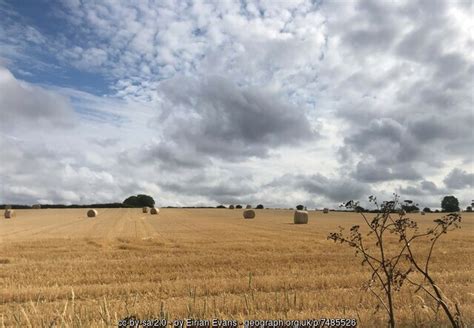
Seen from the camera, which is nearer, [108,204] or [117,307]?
[117,307]

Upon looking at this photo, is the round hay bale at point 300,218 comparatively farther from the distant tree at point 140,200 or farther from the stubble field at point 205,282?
the distant tree at point 140,200

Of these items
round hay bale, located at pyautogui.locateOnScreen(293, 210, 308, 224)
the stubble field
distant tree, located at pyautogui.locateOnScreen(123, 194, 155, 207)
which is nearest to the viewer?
the stubble field

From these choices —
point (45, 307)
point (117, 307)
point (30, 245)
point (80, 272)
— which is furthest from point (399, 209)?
point (30, 245)

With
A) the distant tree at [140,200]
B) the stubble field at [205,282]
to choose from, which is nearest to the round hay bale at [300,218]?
the stubble field at [205,282]

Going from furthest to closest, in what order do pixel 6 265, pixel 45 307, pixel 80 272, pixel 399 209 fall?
pixel 6 265 < pixel 80 272 < pixel 45 307 < pixel 399 209

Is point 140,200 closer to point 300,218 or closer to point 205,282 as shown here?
point 300,218

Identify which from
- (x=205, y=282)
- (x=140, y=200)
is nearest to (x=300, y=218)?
(x=205, y=282)

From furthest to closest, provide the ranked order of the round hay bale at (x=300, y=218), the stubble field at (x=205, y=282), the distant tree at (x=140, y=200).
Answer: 1. the distant tree at (x=140, y=200)
2. the round hay bale at (x=300, y=218)
3. the stubble field at (x=205, y=282)

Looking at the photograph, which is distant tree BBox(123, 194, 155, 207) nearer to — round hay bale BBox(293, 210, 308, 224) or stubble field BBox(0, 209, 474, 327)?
round hay bale BBox(293, 210, 308, 224)

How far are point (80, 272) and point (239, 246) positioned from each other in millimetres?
7781

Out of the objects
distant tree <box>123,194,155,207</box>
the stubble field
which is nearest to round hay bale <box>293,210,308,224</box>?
the stubble field

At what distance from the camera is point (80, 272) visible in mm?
14539

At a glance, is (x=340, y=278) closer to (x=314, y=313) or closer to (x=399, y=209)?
(x=314, y=313)

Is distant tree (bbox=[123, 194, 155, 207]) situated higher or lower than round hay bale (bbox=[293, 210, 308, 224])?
higher
